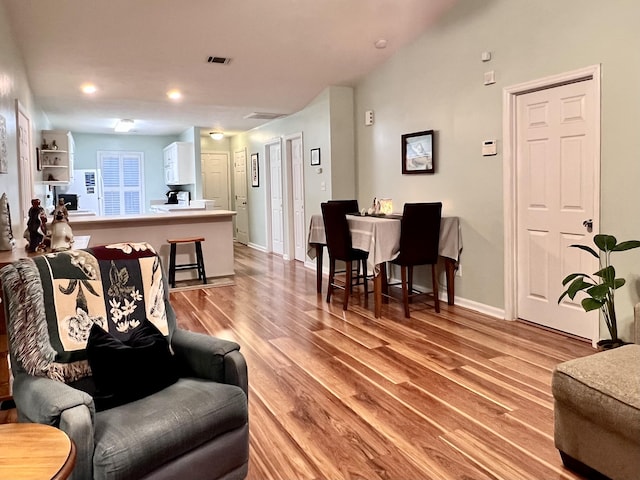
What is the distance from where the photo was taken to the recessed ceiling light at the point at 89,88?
567 cm

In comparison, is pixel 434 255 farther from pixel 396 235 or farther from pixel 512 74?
pixel 512 74

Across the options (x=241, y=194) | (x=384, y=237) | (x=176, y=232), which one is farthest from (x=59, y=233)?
(x=241, y=194)

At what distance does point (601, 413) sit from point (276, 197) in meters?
6.80

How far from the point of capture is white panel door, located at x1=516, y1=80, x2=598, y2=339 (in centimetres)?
346

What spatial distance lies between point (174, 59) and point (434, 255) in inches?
129

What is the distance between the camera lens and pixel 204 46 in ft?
15.6

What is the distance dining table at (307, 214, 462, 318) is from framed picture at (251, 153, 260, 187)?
459 cm

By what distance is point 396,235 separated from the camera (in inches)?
168

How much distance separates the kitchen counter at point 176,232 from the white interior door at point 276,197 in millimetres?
1812

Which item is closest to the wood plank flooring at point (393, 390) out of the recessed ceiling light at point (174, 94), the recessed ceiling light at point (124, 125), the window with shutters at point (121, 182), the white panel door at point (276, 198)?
the recessed ceiling light at point (174, 94)

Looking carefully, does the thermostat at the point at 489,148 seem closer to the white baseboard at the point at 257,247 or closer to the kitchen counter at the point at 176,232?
the kitchen counter at the point at 176,232

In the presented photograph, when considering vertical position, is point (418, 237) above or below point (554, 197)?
below

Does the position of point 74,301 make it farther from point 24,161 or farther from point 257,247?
point 257,247

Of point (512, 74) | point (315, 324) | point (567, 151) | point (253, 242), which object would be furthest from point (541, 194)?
point (253, 242)
